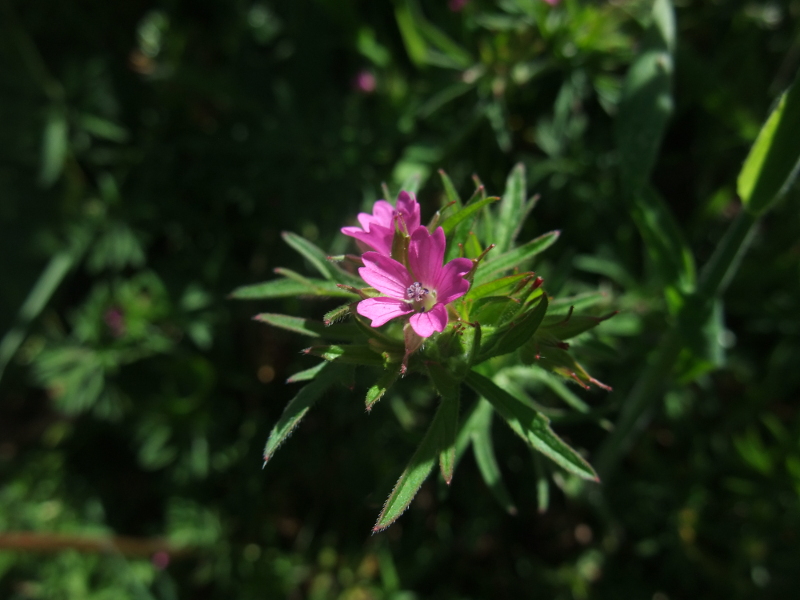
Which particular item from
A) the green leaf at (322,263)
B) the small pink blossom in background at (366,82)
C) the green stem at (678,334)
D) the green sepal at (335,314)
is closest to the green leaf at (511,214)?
the green leaf at (322,263)

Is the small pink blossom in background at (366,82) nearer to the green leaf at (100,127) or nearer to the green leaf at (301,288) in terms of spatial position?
the green leaf at (100,127)

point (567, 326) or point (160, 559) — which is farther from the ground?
point (567, 326)

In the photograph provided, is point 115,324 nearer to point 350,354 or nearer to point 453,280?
point 350,354

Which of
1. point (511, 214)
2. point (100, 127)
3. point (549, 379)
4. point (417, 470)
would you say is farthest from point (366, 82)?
point (417, 470)

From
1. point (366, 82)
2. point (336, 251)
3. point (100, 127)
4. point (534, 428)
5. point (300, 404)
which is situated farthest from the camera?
point (100, 127)

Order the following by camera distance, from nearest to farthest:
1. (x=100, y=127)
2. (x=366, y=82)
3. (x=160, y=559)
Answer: (x=366, y=82), (x=100, y=127), (x=160, y=559)

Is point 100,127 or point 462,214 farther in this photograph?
point 100,127

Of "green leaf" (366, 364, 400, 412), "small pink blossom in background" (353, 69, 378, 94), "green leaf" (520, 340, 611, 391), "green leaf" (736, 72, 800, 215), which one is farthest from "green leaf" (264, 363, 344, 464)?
"small pink blossom in background" (353, 69, 378, 94)

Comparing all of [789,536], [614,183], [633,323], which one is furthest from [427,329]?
[789,536]
